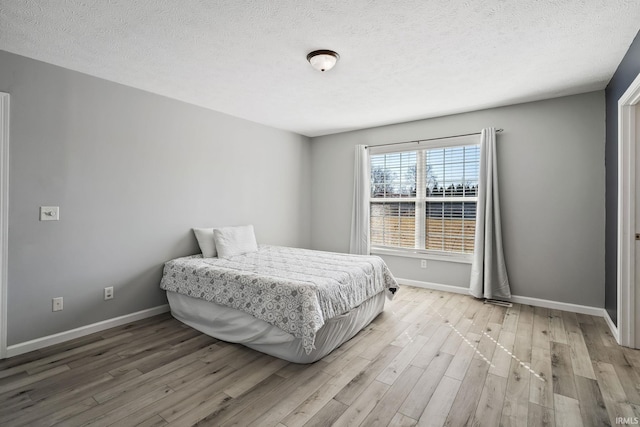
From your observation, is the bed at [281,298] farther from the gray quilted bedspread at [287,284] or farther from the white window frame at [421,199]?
the white window frame at [421,199]

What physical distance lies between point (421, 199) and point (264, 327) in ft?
9.88

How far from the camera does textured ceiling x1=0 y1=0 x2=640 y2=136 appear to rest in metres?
1.99

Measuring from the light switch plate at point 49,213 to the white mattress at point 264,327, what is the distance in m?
1.26

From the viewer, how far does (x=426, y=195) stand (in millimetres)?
4574

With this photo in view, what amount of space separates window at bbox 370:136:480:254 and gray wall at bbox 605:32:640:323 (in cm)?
128

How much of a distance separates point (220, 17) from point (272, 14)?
0.35 meters

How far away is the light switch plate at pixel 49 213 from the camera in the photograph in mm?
2689

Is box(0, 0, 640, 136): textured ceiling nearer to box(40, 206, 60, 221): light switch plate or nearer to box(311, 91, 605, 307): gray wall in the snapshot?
box(311, 91, 605, 307): gray wall

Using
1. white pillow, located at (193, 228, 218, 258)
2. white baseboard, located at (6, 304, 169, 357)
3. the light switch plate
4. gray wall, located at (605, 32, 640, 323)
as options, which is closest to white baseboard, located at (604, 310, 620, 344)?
gray wall, located at (605, 32, 640, 323)

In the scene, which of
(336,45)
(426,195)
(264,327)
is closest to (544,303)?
(426,195)

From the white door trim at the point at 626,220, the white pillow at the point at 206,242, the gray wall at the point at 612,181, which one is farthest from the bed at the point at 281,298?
the gray wall at the point at 612,181

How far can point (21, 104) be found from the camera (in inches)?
101

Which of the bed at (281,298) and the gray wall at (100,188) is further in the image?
the gray wall at (100,188)

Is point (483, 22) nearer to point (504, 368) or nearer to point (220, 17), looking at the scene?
point (220, 17)
